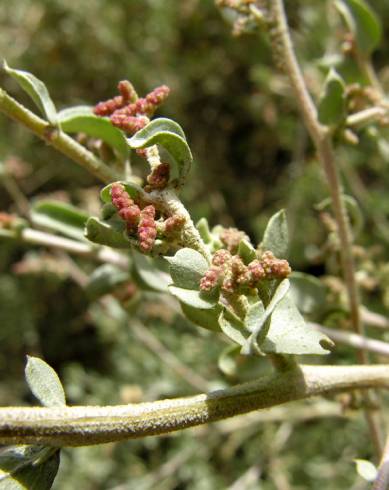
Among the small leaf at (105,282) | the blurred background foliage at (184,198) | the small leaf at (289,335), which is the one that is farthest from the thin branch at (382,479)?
the blurred background foliage at (184,198)

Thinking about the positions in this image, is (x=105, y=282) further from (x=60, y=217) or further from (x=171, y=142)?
(x=171, y=142)

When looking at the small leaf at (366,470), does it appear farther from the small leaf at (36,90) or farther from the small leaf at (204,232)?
the small leaf at (36,90)

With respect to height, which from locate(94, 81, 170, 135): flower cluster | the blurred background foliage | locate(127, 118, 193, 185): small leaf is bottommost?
the blurred background foliage

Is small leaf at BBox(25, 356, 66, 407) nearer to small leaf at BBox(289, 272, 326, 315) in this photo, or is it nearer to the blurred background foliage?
small leaf at BBox(289, 272, 326, 315)

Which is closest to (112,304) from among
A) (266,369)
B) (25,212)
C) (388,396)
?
(25,212)

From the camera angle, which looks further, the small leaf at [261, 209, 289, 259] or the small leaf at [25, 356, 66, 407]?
the small leaf at [261, 209, 289, 259]

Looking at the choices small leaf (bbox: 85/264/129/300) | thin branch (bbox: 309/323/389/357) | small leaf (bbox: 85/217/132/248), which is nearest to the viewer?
small leaf (bbox: 85/217/132/248)

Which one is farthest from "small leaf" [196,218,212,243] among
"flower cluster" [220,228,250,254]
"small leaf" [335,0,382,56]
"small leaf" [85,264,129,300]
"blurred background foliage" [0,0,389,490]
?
"blurred background foliage" [0,0,389,490]
